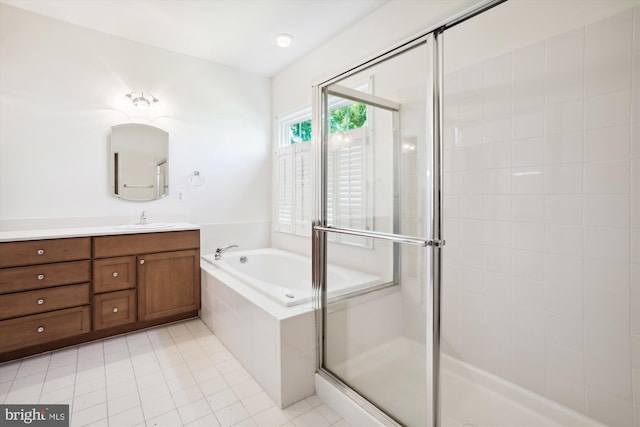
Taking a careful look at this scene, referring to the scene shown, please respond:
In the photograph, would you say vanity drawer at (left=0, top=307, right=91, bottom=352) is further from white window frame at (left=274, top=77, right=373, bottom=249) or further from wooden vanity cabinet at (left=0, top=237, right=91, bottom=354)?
white window frame at (left=274, top=77, right=373, bottom=249)

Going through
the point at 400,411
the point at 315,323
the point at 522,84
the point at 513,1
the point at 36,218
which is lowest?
the point at 400,411

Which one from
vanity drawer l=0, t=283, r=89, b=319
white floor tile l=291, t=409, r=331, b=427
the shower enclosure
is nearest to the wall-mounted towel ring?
vanity drawer l=0, t=283, r=89, b=319

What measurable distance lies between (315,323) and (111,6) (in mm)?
2760

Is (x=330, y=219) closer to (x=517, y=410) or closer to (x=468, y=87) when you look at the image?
(x=468, y=87)

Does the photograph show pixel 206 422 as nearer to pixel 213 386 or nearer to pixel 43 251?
pixel 213 386

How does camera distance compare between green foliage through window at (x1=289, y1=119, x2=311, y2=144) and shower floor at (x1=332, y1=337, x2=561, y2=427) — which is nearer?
shower floor at (x1=332, y1=337, x2=561, y2=427)

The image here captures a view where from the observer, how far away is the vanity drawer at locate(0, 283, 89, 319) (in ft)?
6.63

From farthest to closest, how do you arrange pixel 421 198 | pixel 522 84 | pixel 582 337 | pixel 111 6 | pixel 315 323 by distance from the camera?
pixel 111 6, pixel 315 323, pixel 522 84, pixel 582 337, pixel 421 198

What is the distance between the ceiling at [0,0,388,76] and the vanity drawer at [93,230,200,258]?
1751 millimetres

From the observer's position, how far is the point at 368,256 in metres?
1.71

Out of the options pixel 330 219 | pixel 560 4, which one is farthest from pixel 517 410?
pixel 560 4

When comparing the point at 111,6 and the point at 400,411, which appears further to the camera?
the point at 111,6

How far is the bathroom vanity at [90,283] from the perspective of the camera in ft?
6.72

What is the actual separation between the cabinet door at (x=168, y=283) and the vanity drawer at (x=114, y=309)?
63 mm
